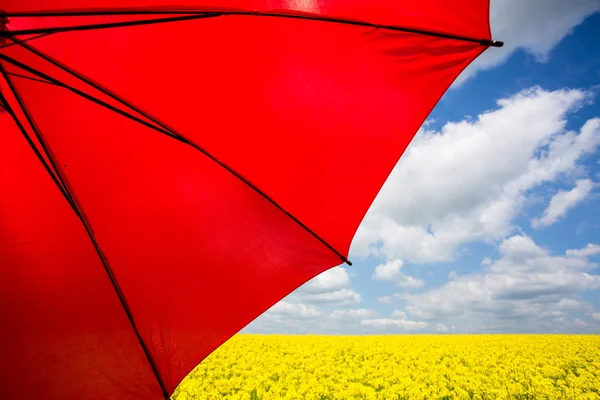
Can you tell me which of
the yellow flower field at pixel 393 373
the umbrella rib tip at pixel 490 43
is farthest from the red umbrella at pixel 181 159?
the yellow flower field at pixel 393 373

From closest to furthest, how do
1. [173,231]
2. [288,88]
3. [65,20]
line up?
[65,20]
[288,88]
[173,231]

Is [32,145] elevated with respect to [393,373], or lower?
elevated

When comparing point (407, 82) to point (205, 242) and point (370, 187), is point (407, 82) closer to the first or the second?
point (370, 187)

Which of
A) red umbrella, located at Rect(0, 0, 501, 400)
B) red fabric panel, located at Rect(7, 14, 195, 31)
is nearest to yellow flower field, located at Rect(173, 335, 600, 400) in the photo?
red umbrella, located at Rect(0, 0, 501, 400)

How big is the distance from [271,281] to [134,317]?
3.04ft

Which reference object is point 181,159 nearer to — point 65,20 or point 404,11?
point 65,20

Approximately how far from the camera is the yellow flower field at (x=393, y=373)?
8.77 meters

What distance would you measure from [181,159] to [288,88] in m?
0.76

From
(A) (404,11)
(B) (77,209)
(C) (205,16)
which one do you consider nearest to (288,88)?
(C) (205,16)

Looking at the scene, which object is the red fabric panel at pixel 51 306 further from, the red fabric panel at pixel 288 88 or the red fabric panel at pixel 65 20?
the red fabric panel at pixel 288 88

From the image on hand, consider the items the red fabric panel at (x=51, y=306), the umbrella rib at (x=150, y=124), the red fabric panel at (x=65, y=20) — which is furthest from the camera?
the red fabric panel at (x=51, y=306)

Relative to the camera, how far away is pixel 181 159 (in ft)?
9.10

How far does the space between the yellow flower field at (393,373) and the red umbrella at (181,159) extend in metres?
5.97

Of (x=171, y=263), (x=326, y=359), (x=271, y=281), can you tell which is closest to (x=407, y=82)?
(x=271, y=281)
